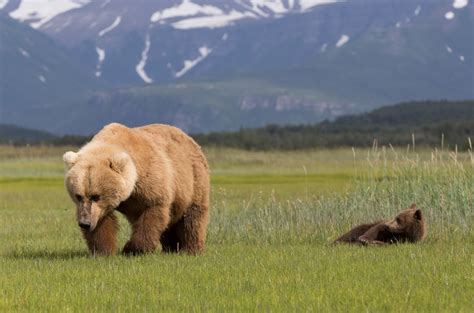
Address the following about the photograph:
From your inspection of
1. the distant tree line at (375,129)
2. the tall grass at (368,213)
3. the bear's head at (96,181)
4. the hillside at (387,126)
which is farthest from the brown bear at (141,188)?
the hillside at (387,126)

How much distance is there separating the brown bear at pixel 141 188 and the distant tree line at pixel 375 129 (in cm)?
6029

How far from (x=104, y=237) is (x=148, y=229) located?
1.64 ft

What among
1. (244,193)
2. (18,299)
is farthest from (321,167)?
(18,299)

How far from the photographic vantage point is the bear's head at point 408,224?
11.9 meters

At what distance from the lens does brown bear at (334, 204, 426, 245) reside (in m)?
11.9

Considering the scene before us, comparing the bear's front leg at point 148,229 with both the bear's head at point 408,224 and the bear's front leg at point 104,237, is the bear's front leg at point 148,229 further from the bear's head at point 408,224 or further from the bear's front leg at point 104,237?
the bear's head at point 408,224

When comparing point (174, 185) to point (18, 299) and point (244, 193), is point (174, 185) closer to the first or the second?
point (18, 299)

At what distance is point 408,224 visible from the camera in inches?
471

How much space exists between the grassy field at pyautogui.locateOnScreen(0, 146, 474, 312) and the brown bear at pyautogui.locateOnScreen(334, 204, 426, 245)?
0.26 metres

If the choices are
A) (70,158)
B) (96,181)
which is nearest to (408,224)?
(96,181)

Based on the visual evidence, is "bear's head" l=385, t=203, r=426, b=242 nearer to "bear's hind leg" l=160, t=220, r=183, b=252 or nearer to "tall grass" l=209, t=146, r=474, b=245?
"tall grass" l=209, t=146, r=474, b=245

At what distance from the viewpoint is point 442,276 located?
8898mm

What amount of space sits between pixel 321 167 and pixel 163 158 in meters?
34.7

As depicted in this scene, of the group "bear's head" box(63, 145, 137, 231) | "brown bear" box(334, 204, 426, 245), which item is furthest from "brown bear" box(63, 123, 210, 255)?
"brown bear" box(334, 204, 426, 245)
